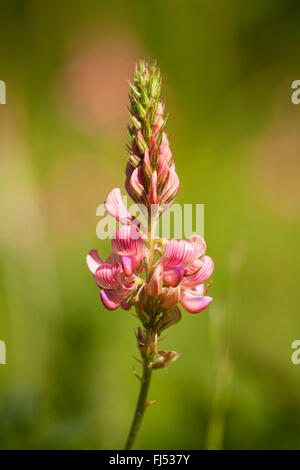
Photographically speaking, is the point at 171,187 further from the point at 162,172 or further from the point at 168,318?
the point at 168,318

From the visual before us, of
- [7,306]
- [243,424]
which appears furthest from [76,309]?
[243,424]

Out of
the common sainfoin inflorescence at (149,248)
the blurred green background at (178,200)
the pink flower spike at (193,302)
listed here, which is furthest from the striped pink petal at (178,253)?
the blurred green background at (178,200)

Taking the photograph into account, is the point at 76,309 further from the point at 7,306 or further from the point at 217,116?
the point at 217,116

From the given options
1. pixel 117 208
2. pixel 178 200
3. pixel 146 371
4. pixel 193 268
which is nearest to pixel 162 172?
pixel 117 208

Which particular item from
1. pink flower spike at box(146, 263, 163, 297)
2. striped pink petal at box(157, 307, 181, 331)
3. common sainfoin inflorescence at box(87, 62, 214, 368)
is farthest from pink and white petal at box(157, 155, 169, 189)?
striped pink petal at box(157, 307, 181, 331)

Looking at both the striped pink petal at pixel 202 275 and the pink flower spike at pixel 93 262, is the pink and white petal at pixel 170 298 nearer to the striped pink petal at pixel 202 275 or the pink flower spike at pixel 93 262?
the striped pink petal at pixel 202 275

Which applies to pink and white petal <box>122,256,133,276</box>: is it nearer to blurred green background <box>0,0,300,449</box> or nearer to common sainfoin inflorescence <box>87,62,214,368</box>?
common sainfoin inflorescence <box>87,62,214,368</box>
